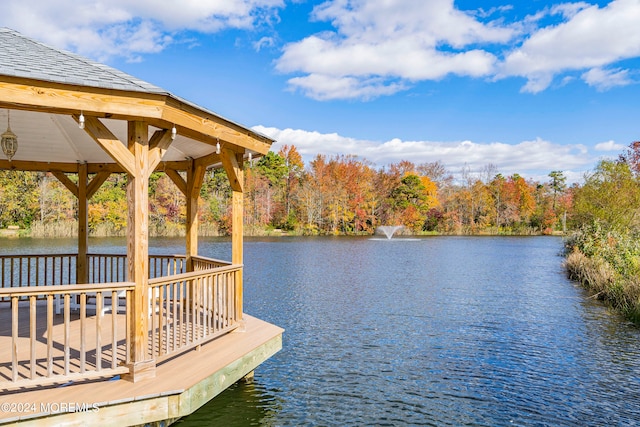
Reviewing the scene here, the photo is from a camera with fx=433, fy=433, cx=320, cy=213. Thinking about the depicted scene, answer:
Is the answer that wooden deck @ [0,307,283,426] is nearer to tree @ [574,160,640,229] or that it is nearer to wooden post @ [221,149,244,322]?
wooden post @ [221,149,244,322]

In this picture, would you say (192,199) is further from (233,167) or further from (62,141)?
(62,141)

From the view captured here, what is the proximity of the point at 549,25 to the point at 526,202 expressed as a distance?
120 ft

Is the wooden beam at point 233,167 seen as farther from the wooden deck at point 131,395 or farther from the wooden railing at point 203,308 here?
the wooden deck at point 131,395

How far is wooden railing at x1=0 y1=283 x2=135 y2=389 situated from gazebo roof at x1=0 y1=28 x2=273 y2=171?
162 cm

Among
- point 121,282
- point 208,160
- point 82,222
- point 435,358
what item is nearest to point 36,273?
point 82,222

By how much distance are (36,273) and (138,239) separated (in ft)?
14.5

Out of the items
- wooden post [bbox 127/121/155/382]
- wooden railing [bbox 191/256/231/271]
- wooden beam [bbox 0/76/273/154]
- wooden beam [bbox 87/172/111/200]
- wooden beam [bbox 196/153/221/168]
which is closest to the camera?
wooden beam [bbox 0/76/273/154]

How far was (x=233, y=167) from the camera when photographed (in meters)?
6.07

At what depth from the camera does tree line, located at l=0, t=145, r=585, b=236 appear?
40.7 meters

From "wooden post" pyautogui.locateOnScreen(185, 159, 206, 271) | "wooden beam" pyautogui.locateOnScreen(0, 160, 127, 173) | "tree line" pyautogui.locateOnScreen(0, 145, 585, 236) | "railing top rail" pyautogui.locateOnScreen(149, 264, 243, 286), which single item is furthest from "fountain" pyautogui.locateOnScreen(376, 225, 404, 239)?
"railing top rail" pyautogui.locateOnScreen(149, 264, 243, 286)

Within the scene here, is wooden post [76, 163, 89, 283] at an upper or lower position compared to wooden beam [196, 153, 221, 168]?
lower

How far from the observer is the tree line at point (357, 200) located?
4072 cm

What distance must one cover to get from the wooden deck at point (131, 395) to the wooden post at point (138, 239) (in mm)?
265

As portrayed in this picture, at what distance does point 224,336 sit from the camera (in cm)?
616
